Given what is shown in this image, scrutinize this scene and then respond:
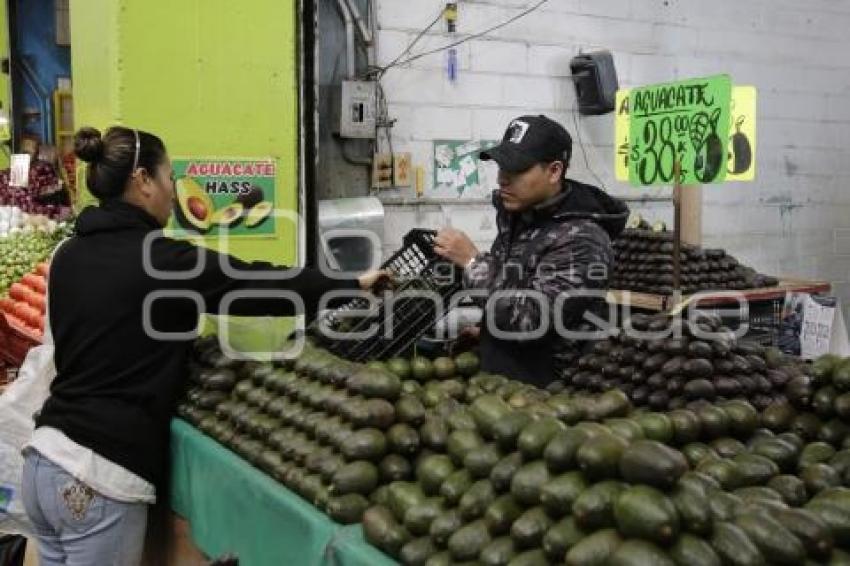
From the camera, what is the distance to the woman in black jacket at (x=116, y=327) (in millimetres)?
2695

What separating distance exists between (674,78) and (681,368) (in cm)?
564

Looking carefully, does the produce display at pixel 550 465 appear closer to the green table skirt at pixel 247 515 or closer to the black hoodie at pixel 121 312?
the green table skirt at pixel 247 515

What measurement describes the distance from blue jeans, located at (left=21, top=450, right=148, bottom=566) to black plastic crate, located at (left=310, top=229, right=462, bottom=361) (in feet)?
2.88

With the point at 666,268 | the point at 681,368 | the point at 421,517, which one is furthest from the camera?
the point at 666,268

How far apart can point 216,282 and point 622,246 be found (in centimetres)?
421

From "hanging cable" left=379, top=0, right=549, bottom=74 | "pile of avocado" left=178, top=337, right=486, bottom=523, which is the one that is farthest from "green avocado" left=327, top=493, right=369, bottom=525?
"hanging cable" left=379, top=0, right=549, bottom=74

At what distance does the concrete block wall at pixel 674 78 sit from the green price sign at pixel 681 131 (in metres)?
2.13

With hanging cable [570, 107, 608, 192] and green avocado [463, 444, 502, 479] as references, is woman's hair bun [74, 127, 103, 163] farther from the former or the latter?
hanging cable [570, 107, 608, 192]

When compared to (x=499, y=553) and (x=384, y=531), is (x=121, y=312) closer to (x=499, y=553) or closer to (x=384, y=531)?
(x=384, y=531)

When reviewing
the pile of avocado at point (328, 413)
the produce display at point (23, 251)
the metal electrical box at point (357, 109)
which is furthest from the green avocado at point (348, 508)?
the produce display at point (23, 251)

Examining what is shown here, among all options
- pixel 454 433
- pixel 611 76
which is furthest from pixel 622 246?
pixel 454 433

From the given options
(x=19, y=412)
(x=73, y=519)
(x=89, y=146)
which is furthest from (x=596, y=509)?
(x=19, y=412)

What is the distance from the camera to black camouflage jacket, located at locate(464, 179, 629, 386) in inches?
116

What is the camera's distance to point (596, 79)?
6766mm
